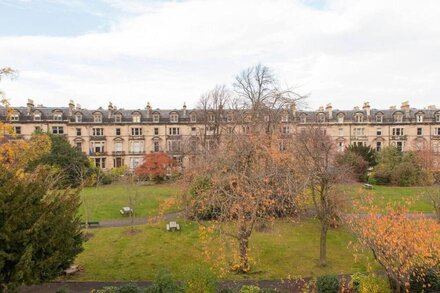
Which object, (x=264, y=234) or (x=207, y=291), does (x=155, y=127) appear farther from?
(x=207, y=291)

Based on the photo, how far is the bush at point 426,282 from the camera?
653 inches

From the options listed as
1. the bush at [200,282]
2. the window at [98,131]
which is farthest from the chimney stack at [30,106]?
the bush at [200,282]

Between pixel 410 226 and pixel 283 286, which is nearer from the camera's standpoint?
pixel 410 226

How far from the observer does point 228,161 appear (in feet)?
80.9

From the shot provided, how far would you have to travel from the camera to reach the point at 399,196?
4059 centimetres

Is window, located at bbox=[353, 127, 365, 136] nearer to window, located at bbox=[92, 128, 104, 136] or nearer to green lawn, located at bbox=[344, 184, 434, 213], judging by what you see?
green lawn, located at bbox=[344, 184, 434, 213]

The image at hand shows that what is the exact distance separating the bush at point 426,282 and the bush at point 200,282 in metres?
9.52

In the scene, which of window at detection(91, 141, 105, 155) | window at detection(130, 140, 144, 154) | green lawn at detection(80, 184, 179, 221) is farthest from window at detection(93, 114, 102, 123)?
green lawn at detection(80, 184, 179, 221)

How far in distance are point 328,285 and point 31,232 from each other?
13108mm

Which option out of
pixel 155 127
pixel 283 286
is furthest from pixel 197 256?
pixel 155 127

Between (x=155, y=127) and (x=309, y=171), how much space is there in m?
51.3

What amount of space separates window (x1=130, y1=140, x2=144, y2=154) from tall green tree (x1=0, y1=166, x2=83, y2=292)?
182 feet

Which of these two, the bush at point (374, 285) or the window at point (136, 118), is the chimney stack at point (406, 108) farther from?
the bush at point (374, 285)

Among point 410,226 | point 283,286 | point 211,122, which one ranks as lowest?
point 283,286
